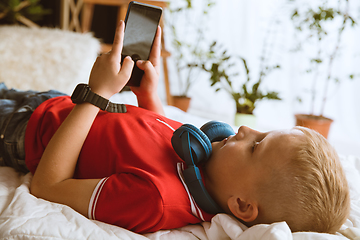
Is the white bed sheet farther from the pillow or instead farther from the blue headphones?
the pillow

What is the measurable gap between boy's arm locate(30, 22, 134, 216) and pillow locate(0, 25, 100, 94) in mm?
1196

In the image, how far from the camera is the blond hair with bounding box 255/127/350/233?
589 millimetres

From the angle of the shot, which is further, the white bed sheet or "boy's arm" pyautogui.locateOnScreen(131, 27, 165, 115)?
"boy's arm" pyautogui.locateOnScreen(131, 27, 165, 115)

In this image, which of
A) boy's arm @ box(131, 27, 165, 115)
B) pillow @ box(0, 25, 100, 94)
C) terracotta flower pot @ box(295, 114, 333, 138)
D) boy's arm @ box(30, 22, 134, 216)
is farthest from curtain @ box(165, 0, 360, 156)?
boy's arm @ box(30, 22, 134, 216)

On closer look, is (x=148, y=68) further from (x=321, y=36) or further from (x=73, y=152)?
Answer: (x=321, y=36)

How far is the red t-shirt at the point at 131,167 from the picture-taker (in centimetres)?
62

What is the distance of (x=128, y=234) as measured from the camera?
0.60 meters

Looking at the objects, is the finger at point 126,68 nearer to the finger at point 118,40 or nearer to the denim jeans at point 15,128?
the finger at point 118,40

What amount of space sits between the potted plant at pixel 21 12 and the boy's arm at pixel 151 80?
241cm

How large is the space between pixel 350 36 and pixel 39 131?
8.32ft

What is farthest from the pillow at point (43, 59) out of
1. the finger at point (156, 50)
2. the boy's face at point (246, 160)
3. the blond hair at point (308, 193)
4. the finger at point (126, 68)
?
the blond hair at point (308, 193)

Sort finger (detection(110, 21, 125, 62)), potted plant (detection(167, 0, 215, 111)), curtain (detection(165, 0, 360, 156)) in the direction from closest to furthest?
finger (detection(110, 21, 125, 62)), curtain (detection(165, 0, 360, 156)), potted plant (detection(167, 0, 215, 111))

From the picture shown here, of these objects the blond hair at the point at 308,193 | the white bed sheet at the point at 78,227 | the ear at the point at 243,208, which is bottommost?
the white bed sheet at the point at 78,227

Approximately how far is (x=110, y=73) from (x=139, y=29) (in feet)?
0.55
